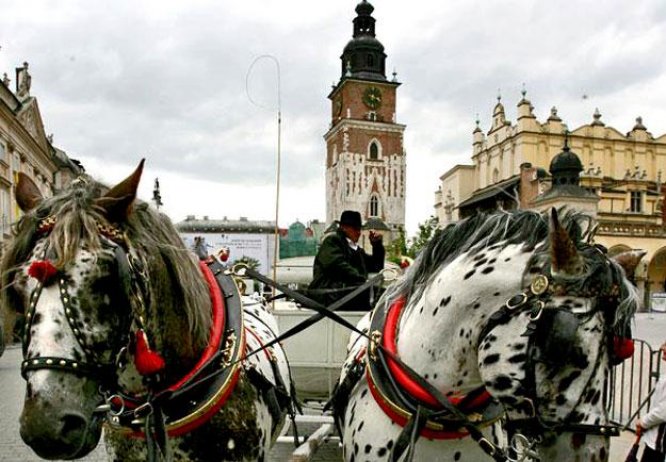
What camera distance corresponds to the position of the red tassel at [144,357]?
1926 mm

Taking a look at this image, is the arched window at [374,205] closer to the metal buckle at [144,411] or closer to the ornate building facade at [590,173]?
the ornate building facade at [590,173]

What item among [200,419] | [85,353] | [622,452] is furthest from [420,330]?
[622,452]

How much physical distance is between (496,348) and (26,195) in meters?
1.68

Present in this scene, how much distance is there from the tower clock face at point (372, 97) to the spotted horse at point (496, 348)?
5444 cm

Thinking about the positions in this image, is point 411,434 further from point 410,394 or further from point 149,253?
point 149,253

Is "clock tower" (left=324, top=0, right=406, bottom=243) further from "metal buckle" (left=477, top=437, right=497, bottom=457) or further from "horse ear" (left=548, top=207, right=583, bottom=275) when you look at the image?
"horse ear" (left=548, top=207, right=583, bottom=275)

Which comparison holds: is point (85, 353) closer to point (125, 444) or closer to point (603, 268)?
point (125, 444)

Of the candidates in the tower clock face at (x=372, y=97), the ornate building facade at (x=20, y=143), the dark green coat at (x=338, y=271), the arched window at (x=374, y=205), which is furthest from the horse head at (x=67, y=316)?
the tower clock face at (x=372, y=97)

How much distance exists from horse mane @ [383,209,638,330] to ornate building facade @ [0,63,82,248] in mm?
A: 16387

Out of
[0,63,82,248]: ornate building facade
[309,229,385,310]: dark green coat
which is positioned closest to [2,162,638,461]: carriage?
[309,229,385,310]: dark green coat

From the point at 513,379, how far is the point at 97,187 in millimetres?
1491

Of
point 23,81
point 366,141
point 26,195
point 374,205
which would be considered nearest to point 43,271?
point 26,195

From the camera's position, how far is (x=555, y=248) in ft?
5.78

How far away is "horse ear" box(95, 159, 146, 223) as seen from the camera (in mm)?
1926
